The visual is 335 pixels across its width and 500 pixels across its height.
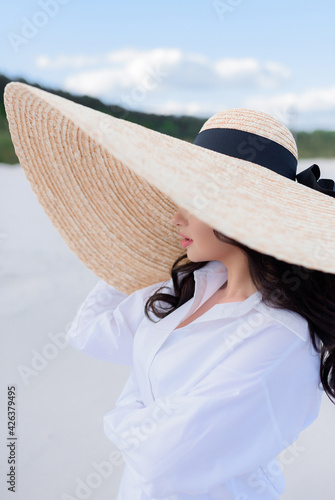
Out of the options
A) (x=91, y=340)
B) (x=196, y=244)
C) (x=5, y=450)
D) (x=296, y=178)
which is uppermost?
(x=296, y=178)

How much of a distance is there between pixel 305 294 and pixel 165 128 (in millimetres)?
4792

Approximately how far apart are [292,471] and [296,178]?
3.92 feet

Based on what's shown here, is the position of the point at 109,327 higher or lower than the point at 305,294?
lower

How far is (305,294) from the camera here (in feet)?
2.28

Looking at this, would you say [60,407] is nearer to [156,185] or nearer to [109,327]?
[109,327]

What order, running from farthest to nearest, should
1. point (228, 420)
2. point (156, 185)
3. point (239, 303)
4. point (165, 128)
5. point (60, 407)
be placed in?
point (165, 128), point (60, 407), point (239, 303), point (228, 420), point (156, 185)

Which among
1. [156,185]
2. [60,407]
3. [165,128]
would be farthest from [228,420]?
[165,128]

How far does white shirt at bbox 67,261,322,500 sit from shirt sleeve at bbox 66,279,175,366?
0.45ft

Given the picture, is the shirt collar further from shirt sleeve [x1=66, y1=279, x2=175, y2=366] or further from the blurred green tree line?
the blurred green tree line

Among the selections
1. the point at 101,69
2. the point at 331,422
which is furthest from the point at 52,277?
the point at 101,69

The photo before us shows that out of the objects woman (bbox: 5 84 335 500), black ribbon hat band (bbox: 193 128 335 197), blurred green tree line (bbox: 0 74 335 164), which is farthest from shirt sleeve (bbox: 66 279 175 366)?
blurred green tree line (bbox: 0 74 335 164)

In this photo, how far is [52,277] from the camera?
106 inches

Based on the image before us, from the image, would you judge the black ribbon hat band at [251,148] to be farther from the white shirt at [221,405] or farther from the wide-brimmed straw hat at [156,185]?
the white shirt at [221,405]

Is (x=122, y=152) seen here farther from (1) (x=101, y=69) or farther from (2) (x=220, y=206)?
(1) (x=101, y=69)
